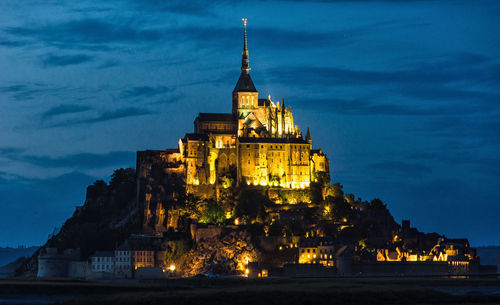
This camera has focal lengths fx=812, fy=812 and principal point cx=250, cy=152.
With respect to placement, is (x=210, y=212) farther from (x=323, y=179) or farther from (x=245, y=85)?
(x=245, y=85)

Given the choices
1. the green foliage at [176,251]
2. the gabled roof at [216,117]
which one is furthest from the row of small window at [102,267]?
the gabled roof at [216,117]

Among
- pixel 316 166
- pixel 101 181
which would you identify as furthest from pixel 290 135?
pixel 101 181

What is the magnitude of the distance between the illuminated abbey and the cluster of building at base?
20916mm

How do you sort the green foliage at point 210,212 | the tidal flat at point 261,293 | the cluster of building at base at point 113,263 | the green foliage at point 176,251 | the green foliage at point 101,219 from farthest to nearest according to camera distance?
1. the green foliage at point 210,212
2. the green foliage at point 101,219
3. the green foliage at point 176,251
4. the cluster of building at base at point 113,263
5. the tidal flat at point 261,293

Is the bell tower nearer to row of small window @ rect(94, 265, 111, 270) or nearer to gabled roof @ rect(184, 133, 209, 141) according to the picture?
gabled roof @ rect(184, 133, 209, 141)

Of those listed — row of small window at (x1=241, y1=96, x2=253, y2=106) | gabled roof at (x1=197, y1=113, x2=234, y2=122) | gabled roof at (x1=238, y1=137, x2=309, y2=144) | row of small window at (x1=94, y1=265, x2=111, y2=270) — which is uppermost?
row of small window at (x1=241, y1=96, x2=253, y2=106)

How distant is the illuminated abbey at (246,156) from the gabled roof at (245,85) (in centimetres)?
826

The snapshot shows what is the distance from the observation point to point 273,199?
136875 millimetres

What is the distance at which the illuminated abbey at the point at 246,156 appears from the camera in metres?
139

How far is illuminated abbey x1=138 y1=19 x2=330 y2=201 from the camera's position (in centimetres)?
13938

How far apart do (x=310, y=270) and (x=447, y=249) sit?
75.2 feet

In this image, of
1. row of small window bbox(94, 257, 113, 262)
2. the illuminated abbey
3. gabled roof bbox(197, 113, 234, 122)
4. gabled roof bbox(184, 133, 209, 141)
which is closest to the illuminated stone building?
the illuminated abbey

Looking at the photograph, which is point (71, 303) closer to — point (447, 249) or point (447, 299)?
point (447, 299)

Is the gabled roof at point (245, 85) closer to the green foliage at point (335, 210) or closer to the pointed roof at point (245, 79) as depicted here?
the pointed roof at point (245, 79)
